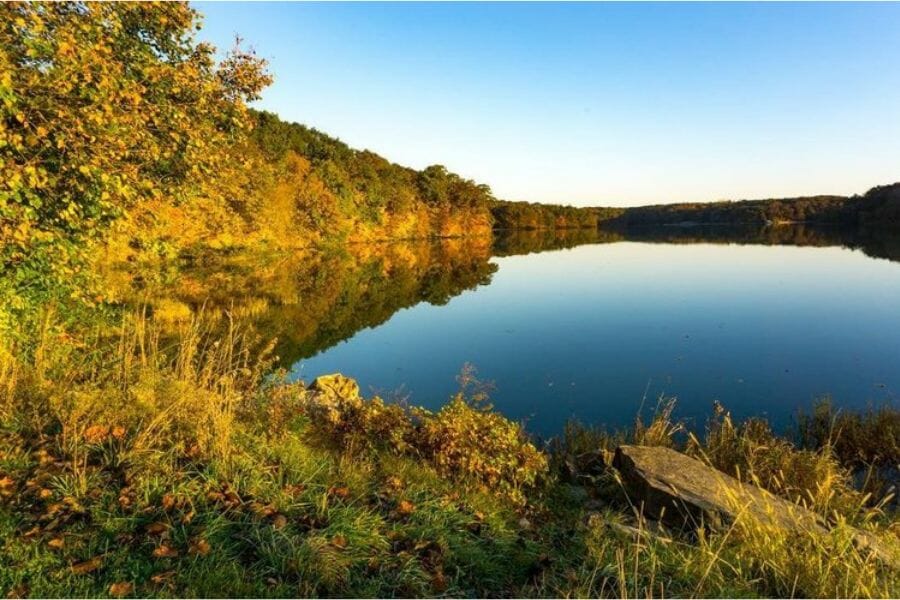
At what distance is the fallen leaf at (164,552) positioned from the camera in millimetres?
3689

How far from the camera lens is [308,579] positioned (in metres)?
3.78

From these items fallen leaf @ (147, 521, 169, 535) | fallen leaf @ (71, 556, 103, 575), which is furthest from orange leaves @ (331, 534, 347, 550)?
fallen leaf @ (71, 556, 103, 575)

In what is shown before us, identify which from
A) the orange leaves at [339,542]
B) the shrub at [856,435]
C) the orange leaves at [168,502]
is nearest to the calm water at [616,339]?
the shrub at [856,435]

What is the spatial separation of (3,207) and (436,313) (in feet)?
70.0

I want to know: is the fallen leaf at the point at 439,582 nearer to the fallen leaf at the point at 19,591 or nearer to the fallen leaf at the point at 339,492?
the fallen leaf at the point at 339,492

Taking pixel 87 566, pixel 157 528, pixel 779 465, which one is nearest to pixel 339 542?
pixel 157 528

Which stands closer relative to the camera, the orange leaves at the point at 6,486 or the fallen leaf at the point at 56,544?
the fallen leaf at the point at 56,544

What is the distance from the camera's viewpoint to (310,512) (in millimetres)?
4738

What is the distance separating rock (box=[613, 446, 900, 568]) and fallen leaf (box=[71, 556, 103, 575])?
4700 millimetres

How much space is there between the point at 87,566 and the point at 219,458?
158cm

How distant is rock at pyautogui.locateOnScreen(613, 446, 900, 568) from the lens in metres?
4.94

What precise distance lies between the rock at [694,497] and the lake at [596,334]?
4144 mm

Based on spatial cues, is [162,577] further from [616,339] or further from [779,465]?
[616,339]

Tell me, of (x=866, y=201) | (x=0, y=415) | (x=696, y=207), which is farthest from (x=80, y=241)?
(x=696, y=207)
